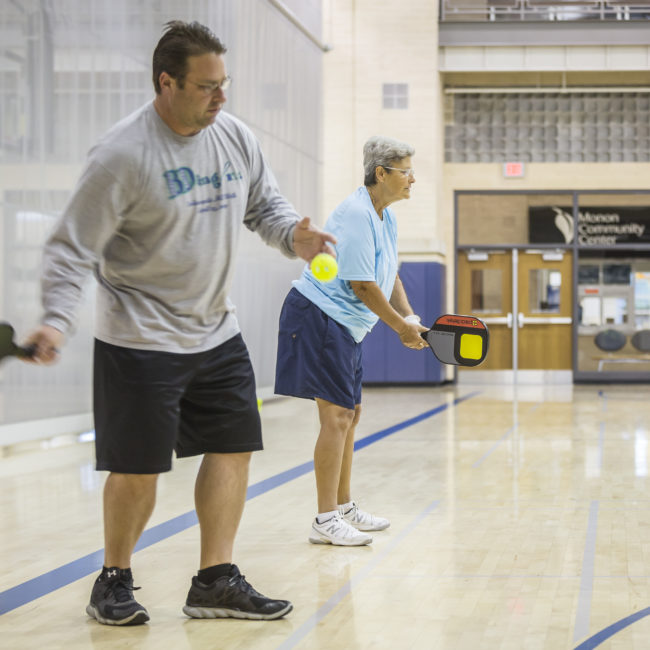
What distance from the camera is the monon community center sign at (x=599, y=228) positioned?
17.8 meters

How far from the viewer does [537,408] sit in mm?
11938

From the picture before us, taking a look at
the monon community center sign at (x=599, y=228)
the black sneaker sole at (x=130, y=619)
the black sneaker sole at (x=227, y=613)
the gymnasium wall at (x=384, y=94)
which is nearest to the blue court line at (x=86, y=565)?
the black sneaker sole at (x=130, y=619)

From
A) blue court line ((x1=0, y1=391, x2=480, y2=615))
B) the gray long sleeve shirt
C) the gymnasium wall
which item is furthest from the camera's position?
the gymnasium wall

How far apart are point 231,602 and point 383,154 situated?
199 centimetres

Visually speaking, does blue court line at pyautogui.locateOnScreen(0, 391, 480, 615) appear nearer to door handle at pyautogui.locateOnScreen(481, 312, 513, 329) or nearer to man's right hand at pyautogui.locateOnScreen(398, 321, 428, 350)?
man's right hand at pyautogui.locateOnScreen(398, 321, 428, 350)

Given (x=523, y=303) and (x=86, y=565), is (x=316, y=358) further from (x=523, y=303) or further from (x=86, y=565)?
(x=523, y=303)

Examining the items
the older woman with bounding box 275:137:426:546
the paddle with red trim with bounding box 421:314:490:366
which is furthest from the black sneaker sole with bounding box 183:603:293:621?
the paddle with red trim with bounding box 421:314:490:366

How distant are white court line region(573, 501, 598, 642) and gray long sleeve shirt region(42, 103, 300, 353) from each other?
1.34m

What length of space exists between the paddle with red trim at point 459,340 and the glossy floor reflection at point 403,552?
0.77 meters

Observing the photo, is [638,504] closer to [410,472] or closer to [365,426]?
[410,472]

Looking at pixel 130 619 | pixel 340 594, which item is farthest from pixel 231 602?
pixel 340 594

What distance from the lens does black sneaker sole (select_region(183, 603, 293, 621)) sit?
10.4 ft

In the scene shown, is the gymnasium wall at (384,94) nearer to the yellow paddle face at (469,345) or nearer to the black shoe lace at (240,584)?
the yellow paddle face at (469,345)

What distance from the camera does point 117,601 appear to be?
10.3 ft
